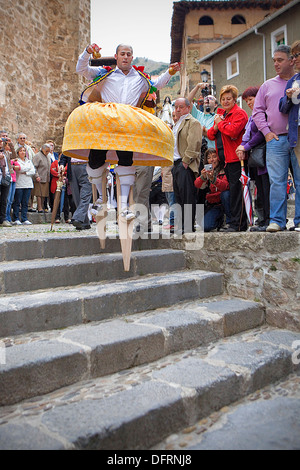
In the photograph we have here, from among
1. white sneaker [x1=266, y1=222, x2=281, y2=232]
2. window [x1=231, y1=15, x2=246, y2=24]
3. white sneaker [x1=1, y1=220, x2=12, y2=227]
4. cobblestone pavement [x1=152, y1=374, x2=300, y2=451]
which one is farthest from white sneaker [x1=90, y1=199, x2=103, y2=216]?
window [x1=231, y1=15, x2=246, y2=24]

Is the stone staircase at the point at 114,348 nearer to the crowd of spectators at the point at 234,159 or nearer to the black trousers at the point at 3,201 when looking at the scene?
the crowd of spectators at the point at 234,159

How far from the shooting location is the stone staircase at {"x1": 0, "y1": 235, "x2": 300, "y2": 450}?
6.50ft

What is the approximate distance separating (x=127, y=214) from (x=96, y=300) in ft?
2.74

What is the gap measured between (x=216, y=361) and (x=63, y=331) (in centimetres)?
107

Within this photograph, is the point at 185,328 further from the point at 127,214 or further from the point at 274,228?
the point at 274,228

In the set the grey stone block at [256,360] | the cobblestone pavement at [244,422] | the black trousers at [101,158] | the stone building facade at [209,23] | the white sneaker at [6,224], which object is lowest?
the cobblestone pavement at [244,422]

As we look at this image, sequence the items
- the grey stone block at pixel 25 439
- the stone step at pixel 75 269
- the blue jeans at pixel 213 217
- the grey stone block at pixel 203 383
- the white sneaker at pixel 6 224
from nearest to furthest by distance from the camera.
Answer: the grey stone block at pixel 25 439, the grey stone block at pixel 203 383, the stone step at pixel 75 269, the blue jeans at pixel 213 217, the white sneaker at pixel 6 224

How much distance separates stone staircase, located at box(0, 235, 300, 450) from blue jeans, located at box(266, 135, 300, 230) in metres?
0.89

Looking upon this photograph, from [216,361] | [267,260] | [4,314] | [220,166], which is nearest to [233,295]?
[267,260]

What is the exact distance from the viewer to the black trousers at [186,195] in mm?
4922

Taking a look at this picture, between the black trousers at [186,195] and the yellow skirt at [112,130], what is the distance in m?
1.55

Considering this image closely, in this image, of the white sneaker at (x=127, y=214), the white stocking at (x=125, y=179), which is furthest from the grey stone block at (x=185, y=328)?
the white stocking at (x=125, y=179)

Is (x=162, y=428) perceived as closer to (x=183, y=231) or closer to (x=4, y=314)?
(x=4, y=314)

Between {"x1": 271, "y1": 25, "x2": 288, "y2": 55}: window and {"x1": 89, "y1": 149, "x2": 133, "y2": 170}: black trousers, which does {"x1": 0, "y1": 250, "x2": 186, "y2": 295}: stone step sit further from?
{"x1": 271, "y1": 25, "x2": 288, "y2": 55}: window
